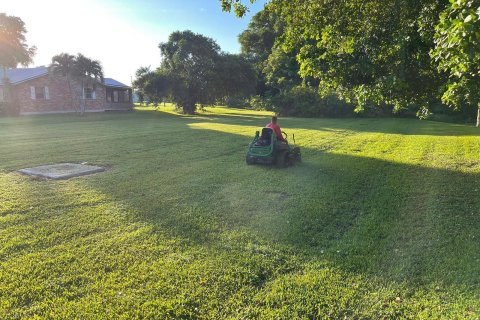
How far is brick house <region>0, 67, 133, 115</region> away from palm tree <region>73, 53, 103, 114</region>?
1261 millimetres

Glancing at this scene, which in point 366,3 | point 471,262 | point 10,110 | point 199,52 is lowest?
point 471,262

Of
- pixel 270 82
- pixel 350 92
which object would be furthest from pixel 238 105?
pixel 350 92

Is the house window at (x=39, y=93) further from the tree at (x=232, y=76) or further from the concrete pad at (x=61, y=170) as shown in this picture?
the concrete pad at (x=61, y=170)

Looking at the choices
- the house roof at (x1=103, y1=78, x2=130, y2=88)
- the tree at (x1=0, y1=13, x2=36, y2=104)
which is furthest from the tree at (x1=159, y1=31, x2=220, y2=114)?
the tree at (x1=0, y1=13, x2=36, y2=104)

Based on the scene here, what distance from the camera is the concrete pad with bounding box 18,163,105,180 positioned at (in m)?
7.67

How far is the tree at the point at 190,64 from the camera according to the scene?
34.7 metres

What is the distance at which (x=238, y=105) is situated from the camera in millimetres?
53969

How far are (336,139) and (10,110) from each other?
26.9 m

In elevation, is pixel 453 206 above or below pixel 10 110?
below

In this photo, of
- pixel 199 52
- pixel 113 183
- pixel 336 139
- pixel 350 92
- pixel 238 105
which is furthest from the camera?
pixel 238 105

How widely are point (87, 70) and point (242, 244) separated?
1212 inches

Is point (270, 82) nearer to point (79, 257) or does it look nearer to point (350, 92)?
point (350, 92)

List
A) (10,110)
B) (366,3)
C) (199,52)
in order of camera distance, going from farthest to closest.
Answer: (199,52)
(10,110)
(366,3)

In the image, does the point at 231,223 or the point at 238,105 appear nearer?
the point at 231,223
